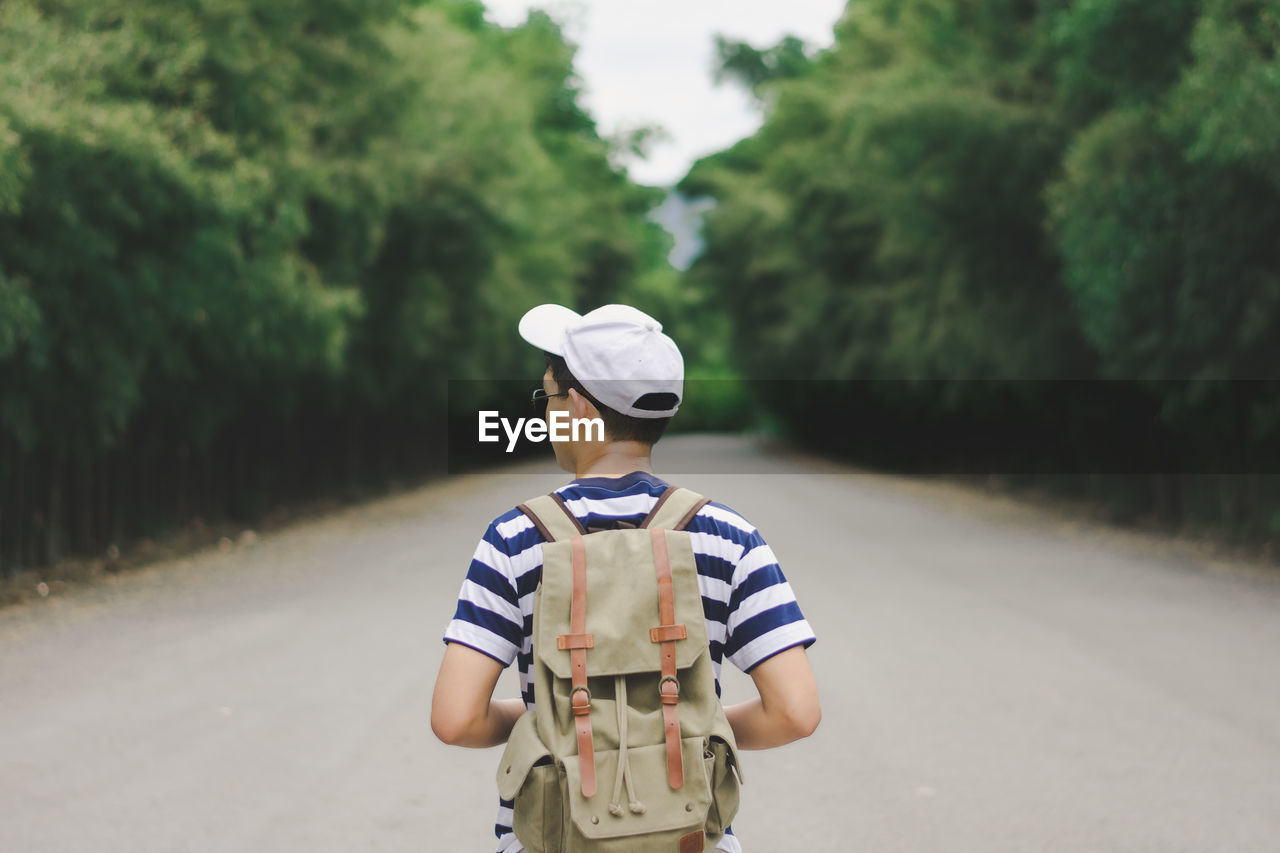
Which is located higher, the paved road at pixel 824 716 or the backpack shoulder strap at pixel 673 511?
the backpack shoulder strap at pixel 673 511

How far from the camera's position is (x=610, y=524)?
75.2 inches

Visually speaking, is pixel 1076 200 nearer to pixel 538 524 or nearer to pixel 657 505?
pixel 657 505

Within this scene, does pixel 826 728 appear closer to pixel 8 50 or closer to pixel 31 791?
pixel 31 791

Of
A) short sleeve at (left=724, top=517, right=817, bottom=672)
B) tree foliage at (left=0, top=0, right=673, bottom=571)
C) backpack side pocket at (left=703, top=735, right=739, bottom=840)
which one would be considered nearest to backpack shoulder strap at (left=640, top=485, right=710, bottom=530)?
short sleeve at (left=724, top=517, right=817, bottom=672)

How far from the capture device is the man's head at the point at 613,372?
6.29 feet

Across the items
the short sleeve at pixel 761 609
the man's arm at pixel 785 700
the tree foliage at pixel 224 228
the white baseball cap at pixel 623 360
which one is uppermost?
the tree foliage at pixel 224 228

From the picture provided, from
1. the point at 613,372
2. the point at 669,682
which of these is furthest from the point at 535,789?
the point at 613,372

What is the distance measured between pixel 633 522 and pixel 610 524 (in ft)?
0.12

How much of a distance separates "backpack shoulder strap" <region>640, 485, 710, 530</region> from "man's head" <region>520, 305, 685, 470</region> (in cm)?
11

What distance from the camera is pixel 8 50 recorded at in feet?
29.9

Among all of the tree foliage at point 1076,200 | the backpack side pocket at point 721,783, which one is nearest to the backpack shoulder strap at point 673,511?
the backpack side pocket at point 721,783

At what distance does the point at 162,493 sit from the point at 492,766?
11.4 meters

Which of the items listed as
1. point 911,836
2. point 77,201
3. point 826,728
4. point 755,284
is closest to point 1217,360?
point 826,728

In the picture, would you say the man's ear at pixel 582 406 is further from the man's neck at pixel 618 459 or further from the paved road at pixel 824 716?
the paved road at pixel 824 716
